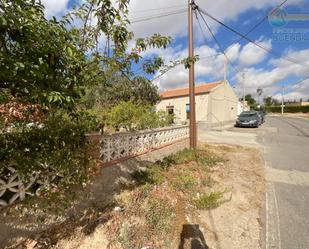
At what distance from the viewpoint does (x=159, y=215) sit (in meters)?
4.08

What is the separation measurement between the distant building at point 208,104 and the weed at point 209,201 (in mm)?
15072

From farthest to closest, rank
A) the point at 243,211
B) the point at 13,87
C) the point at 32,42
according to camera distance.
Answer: the point at 243,211 → the point at 13,87 → the point at 32,42

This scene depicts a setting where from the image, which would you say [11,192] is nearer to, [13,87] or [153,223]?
[13,87]

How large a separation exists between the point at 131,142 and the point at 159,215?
253 centimetres

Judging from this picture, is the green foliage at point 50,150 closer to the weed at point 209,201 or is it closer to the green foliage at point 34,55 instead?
the green foliage at point 34,55

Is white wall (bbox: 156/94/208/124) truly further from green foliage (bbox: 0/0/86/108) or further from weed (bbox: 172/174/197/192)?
green foliage (bbox: 0/0/86/108)

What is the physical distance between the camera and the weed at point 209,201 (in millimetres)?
4645

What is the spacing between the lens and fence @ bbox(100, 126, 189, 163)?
5.18m

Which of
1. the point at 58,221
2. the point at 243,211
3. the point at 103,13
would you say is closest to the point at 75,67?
the point at 103,13

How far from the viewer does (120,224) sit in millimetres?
3770

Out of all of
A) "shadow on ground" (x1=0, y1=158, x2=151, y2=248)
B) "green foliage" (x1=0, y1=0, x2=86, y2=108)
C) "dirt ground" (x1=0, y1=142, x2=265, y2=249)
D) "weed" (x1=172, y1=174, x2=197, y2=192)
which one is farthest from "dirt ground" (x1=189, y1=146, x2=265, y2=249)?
"green foliage" (x1=0, y1=0, x2=86, y2=108)

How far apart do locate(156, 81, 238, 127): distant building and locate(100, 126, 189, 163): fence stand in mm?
11816

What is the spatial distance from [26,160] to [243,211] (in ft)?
13.6

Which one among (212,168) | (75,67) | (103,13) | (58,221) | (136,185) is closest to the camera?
(75,67)
